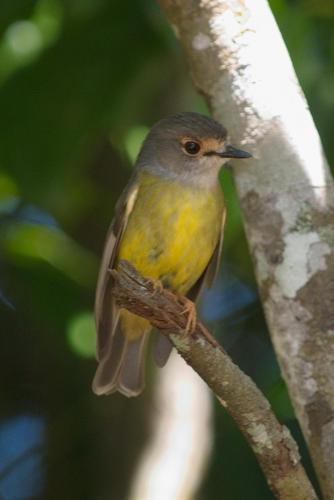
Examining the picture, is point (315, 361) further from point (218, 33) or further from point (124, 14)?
point (124, 14)

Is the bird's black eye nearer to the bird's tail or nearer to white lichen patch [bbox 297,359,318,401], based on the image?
the bird's tail

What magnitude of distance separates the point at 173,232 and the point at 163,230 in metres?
0.04

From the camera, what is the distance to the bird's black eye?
520 centimetres

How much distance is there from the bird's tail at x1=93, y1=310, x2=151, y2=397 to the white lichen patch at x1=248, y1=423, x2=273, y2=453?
1.56 metres

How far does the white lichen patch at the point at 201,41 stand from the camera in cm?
446

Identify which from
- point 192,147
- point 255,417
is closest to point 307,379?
point 255,417

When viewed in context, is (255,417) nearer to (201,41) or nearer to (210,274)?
(201,41)

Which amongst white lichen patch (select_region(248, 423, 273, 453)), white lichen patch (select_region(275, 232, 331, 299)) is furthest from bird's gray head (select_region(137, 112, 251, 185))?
white lichen patch (select_region(248, 423, 273, 453))

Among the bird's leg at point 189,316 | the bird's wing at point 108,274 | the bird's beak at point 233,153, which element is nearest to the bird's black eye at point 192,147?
the bird's wing at point 108,274

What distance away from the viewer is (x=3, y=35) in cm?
514

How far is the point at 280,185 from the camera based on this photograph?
159 inches

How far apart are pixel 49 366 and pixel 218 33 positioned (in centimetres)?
261

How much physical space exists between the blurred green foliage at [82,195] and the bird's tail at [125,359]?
0.25 m

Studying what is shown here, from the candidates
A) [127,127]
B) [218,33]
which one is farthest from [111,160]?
[218,33]
